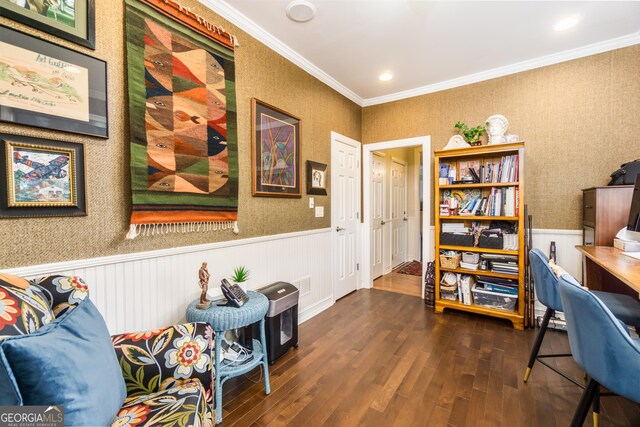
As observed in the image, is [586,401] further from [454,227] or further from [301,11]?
[301,11]

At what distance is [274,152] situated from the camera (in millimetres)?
2527

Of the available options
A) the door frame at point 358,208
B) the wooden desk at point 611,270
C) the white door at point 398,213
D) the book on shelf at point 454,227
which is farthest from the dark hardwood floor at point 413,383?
the white door at point 398,213

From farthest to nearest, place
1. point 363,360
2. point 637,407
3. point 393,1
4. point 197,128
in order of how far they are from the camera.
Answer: point 363,360 < point 393,1 < point 197,128 < point 637,407

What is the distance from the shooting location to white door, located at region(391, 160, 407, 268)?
193 inches

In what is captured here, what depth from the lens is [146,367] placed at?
1149mm

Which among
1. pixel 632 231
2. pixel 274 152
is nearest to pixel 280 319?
pixel 274 152

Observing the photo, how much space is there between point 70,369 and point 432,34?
3098mm

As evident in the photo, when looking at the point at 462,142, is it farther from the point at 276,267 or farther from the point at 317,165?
the point at 276,267

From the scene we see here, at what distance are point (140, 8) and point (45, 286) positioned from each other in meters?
1.58

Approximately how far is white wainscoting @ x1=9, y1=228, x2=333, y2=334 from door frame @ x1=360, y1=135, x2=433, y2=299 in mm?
1462

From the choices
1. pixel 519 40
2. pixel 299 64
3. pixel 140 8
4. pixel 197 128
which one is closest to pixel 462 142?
pixel 519 40

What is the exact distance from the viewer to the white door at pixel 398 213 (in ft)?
16.1

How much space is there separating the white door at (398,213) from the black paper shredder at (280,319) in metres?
3.04

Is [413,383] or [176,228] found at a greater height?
[176,228]
